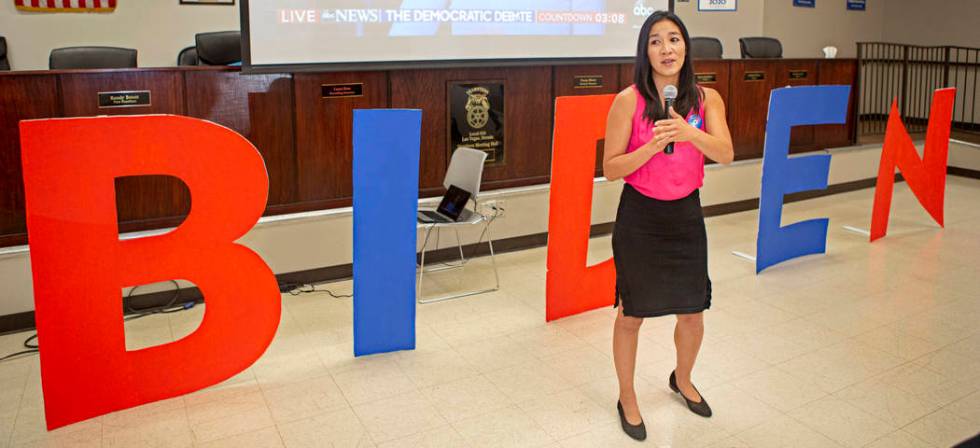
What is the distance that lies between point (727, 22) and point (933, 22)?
10.4ft

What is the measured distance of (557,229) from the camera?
3889 mm

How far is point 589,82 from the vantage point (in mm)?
5750

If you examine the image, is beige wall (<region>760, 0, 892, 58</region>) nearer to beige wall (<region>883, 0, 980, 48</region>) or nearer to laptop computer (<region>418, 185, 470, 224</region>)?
beige wall (<region>883, 0, 980, 48</region>)

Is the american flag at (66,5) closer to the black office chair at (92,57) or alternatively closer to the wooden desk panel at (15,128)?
the black office chair at (92,57)

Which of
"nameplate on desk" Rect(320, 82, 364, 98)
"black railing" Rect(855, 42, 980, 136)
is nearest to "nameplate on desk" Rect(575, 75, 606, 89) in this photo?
"nameplate on desk" Rect(320, 82, 364, 98)

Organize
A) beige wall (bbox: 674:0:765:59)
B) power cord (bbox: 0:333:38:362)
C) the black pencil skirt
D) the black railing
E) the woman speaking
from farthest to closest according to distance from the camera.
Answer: the black railing < beige wall (bbox: 674:0:765:59) < power cord (bbox: 0:333:38:362) < the black pencil skirt < the woman speaking

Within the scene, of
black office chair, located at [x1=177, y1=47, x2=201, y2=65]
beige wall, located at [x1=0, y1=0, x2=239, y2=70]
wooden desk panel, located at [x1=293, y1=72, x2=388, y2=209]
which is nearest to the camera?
wooden desk panel, located at [x1=293, y1=72, x2=388, y2=209]

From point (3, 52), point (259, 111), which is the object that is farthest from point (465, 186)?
point (3, 52)

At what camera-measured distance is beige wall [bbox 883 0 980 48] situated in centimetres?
971

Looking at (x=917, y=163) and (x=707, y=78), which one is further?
(x=707, y=78)

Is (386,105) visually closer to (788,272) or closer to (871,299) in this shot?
(788,272)

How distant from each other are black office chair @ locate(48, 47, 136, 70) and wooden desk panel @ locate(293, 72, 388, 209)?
47.3 inches

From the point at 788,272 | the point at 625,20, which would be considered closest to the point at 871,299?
the point at 788,272

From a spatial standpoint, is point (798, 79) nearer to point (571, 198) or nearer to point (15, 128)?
point (571, 198)
